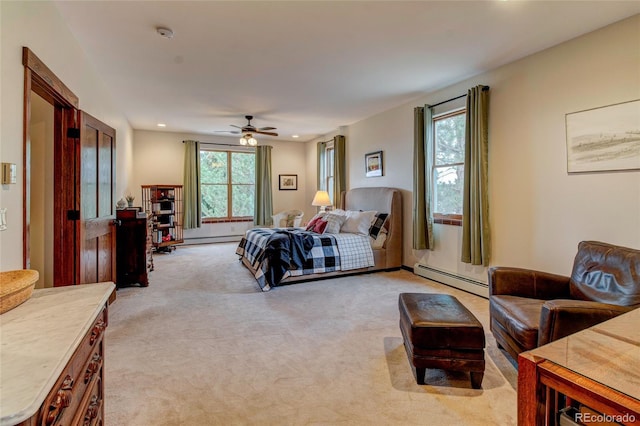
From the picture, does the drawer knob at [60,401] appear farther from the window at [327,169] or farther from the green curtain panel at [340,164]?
the window at [327,169]

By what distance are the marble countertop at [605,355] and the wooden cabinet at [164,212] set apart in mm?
6660

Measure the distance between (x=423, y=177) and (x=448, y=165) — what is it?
0.36m

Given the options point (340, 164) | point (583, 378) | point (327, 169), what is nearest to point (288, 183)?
point (327, 169)

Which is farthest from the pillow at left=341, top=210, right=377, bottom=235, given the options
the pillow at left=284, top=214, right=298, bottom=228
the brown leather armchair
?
the brown leather armchair

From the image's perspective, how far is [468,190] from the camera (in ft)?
12.4

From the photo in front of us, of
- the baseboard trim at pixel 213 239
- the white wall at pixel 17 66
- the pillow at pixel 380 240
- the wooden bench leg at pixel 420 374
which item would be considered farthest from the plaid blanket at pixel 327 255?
the baseboard trim at pixel 213 239

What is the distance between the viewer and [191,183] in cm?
734

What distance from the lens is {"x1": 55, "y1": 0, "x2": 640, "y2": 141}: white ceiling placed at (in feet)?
7.89

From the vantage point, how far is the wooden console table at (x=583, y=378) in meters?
0.74

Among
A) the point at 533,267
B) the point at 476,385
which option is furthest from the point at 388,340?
the point at 533,267

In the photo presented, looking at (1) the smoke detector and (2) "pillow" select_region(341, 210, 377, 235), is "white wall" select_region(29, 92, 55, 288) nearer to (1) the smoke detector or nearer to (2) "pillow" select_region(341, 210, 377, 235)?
(1) the smoke detector

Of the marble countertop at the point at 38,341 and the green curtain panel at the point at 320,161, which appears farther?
the green curtain panel at the point at 320,161

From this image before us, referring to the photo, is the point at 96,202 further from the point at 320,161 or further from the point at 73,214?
the point at 320,161

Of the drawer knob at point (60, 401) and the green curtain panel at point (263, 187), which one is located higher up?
the green curtain panel at point (263, 187)
